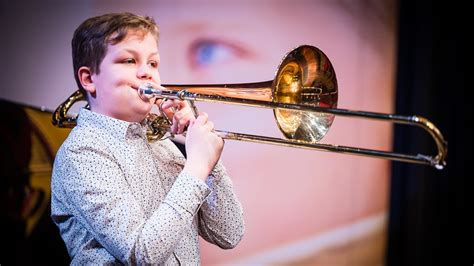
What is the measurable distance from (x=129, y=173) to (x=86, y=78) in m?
0.34

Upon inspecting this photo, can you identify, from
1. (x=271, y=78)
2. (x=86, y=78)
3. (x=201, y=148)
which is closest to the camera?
(x=201, y=148)

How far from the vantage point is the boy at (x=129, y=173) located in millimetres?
1355

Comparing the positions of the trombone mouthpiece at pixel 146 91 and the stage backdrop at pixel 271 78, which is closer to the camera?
the trombone mouthpiece at pixel 146 91

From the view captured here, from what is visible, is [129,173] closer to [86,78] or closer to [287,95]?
[86,78]

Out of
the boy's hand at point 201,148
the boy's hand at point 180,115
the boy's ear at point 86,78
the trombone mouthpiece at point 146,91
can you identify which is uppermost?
the boy's ear at point 86,78

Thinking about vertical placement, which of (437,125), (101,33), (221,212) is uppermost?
(101,33)

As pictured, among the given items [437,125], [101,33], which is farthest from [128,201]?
[437,125]

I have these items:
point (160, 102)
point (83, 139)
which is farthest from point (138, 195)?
point (160, 102)

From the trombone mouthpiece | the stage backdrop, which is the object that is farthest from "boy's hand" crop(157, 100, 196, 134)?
the stage backdrop

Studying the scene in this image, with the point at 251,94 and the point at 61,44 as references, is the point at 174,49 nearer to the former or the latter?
the point at 61,44

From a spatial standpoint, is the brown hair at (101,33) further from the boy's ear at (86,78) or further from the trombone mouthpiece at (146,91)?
the trombone mouthpiece at (146,91)

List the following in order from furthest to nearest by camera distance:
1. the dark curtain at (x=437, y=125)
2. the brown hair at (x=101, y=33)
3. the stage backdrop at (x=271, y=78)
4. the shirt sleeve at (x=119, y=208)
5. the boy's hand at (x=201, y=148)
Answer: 1. the dark curtain at (x=437, y=125)
2. the stage backdrop at (x=271, y=78)
3. the brown hair at (x=101, y=33)
4. the boy's hand at (x=201, y=148)
5. the shirt sleeve at (x=119, y=208)

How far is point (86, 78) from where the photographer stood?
1.61m

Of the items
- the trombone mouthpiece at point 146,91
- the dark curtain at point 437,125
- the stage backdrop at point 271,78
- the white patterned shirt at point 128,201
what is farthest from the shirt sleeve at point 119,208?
the dark curtain at point 437,125
